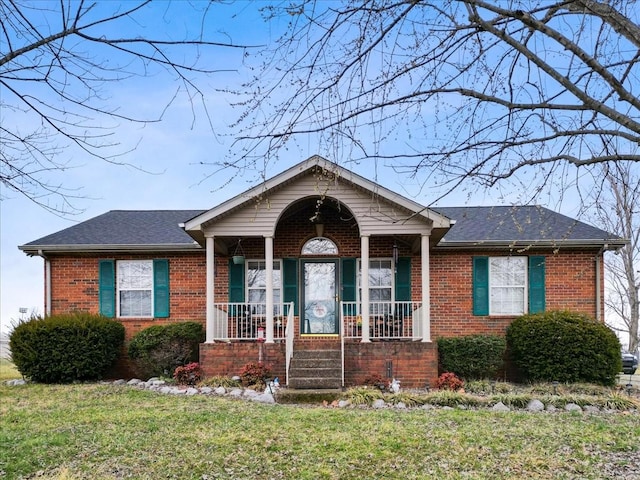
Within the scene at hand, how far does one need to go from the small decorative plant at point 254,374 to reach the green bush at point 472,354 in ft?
12.9

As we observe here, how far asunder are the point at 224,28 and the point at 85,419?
685 cm

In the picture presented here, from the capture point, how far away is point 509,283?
14.6 meters

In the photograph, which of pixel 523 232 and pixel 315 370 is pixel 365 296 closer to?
pixel 315 370

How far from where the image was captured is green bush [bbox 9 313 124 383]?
1312 cm

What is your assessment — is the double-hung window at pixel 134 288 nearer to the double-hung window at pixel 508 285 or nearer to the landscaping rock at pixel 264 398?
the landscaping rock at pixel 264 398

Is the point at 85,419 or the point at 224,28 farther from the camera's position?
the point at 85,419

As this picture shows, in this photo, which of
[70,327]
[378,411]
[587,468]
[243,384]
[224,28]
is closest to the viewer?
[224,28]

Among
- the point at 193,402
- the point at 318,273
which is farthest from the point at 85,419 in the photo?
the point at 318,273

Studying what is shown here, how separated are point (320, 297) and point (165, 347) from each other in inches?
152

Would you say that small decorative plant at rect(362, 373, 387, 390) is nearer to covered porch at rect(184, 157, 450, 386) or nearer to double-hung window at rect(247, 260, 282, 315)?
covered porch at rect(184, 157, 450, 386)

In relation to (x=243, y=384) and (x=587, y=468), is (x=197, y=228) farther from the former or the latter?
(x=587, y=468)

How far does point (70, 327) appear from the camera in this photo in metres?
13.3

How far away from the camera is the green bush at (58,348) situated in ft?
43.1

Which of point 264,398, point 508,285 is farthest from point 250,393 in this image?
point 508,285
